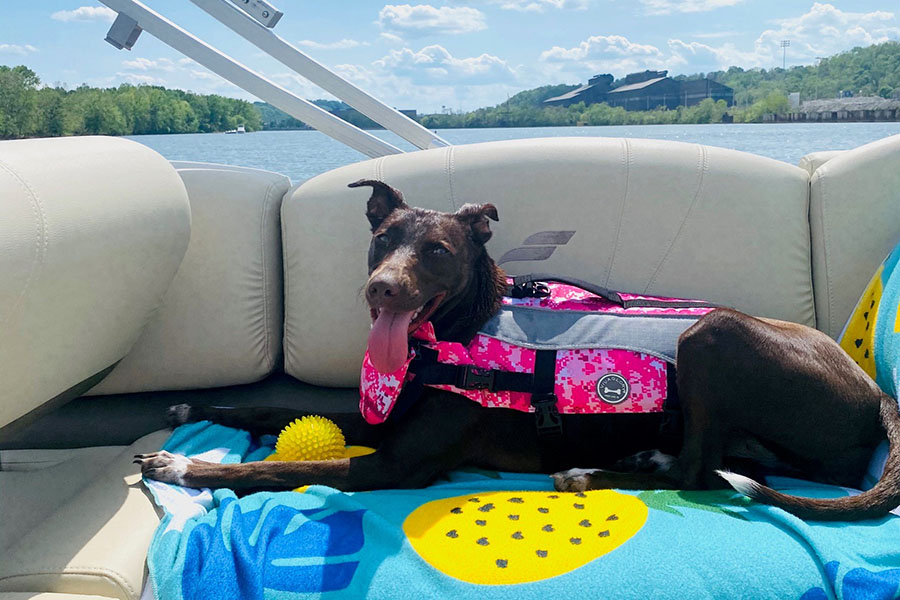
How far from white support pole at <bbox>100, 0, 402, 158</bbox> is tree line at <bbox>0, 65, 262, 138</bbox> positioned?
0.48 m

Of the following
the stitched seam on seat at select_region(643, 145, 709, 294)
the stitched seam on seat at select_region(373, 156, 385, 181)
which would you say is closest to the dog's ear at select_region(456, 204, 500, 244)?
the stitched seam on seat at select_region(373, 156, 385, 181)

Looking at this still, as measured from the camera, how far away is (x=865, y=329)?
2.27 metres

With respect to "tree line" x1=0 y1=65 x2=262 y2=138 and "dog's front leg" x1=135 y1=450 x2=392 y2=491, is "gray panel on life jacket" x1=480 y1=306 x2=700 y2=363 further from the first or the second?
"tree line" x1=0 y1=65 x2=262 y2=138

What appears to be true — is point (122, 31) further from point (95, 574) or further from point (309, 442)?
point (95, 574)

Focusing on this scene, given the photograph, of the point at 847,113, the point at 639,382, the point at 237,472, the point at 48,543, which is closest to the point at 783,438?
the point at 639,382

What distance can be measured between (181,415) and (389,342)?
0.95 metres

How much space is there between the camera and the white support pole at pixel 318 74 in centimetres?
300

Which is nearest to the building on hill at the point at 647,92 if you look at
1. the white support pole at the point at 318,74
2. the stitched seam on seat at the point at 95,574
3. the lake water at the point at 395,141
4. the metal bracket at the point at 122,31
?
the lake water at the point at 395,141

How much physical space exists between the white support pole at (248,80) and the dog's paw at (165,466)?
178 centimetres

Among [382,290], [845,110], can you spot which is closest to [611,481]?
[382,290]

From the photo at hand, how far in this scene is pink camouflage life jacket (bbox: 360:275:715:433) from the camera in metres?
2.13

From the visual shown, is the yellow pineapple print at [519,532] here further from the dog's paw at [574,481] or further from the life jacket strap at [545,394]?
the life jacket strap at [545,394]

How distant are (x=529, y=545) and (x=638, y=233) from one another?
1443 millimetres

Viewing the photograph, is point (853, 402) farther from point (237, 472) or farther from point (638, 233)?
point (237, 472)
